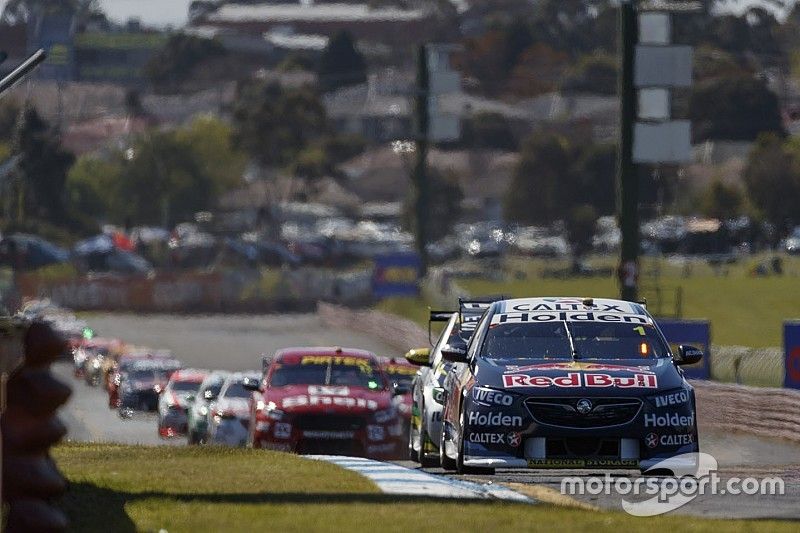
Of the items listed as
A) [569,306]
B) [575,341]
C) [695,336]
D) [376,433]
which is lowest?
[695,336]

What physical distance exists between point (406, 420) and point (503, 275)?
2564 inches

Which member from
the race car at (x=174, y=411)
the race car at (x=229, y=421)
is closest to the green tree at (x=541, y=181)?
the race car at (x=174, y=411)

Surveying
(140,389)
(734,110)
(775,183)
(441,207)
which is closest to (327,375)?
(140,389)

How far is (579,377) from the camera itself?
1412cm

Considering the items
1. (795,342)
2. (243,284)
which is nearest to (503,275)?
(243,284)

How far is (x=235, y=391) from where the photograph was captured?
1116 inches

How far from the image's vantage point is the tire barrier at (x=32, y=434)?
880 centimetres

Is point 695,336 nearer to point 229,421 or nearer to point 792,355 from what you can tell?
point 792,355

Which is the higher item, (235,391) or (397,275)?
(235,391)

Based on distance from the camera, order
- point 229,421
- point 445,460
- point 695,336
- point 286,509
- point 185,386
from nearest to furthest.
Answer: point 286,509 < point 445,460 < point 229,421 < point 695,336 < point 185,386

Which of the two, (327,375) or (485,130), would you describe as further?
(485,130)

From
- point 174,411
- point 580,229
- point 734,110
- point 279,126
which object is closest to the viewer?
point 174,411

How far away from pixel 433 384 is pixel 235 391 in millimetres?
11781

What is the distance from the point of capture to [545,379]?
46.2 ft
